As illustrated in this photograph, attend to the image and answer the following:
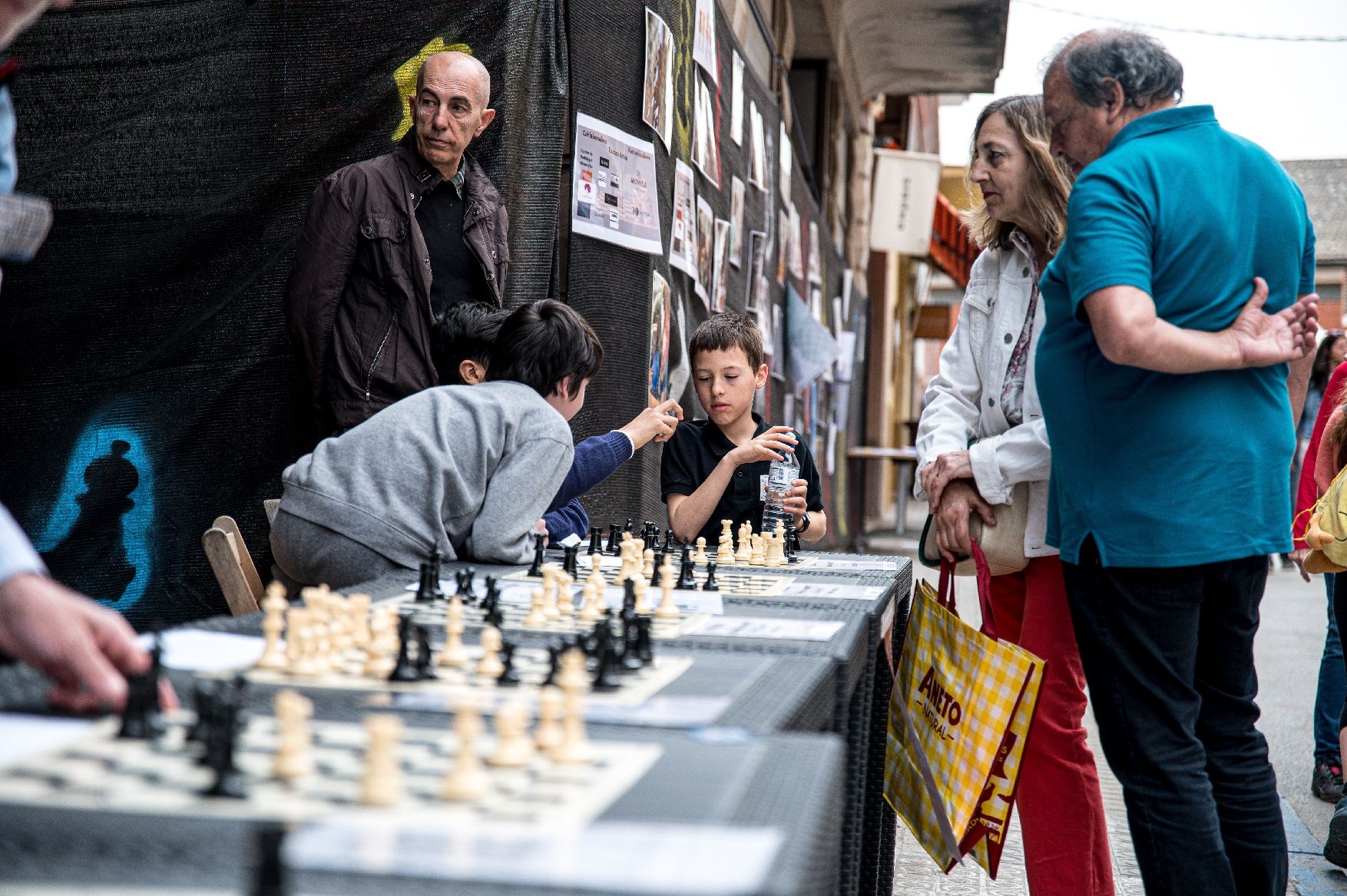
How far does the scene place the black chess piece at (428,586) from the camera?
6.42ft

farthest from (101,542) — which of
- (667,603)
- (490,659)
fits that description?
(490,659)

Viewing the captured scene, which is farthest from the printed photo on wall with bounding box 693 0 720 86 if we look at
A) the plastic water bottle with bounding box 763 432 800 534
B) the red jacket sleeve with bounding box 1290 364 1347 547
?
the red jacket sleeve with bounding box 1290 364 1347 547

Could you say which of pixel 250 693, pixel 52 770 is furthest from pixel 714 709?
pixel 52 770

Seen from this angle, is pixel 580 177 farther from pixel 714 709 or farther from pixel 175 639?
pixel 714 709

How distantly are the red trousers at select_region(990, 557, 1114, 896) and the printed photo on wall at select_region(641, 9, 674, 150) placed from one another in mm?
2729

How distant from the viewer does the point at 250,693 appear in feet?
4.18

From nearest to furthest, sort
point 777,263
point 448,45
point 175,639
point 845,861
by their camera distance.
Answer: point 175,639, point 845,861, point 448,45, point 777,263

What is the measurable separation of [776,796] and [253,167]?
3809 mm

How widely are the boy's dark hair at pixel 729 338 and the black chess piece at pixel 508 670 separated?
2585mm

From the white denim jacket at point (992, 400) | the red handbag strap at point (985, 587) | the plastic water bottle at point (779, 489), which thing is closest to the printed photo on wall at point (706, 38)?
the plastic water bottle at point (779, 489)

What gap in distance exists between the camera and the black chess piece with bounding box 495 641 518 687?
1.35 meters

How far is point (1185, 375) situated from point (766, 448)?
1.58 metres

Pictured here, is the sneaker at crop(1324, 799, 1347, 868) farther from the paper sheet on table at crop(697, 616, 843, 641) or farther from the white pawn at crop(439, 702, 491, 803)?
the white pawn at crop(439, 702, 491, 803)

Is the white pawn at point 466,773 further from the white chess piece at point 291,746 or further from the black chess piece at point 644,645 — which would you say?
the black chess piece at point 644,645
